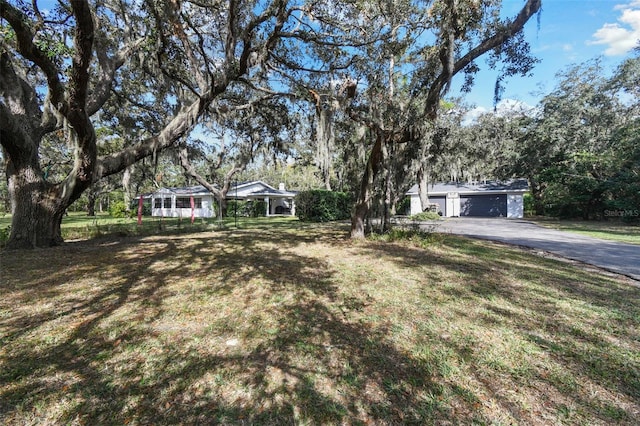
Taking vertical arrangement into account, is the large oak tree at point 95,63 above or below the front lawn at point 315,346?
above

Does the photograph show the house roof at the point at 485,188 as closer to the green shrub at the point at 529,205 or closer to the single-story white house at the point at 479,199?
the single-story white house at the point at 479,199

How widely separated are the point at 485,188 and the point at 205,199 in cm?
2499

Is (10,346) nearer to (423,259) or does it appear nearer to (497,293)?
(497,293)

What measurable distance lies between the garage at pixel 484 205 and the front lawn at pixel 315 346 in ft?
70.7

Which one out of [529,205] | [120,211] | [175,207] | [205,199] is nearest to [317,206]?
[205,199]

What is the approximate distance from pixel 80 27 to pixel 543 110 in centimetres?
2636

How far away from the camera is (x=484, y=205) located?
24719 mm

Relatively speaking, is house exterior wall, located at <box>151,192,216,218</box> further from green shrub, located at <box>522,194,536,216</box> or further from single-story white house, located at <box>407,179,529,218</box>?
green shrub, located at <box>522,194,536,216</box>

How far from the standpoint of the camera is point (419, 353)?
2.55 meters

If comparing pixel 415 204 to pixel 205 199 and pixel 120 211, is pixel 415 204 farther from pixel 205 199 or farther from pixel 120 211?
pixel 120 211

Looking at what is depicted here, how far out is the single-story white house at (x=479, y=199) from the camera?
913 inches

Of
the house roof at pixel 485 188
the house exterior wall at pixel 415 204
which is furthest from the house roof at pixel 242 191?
the house roof at pixel 485 188

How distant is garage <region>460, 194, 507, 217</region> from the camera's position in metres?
23.9

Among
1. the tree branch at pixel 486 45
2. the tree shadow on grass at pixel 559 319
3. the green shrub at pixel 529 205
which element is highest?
the tree branch at pixel 486 45
